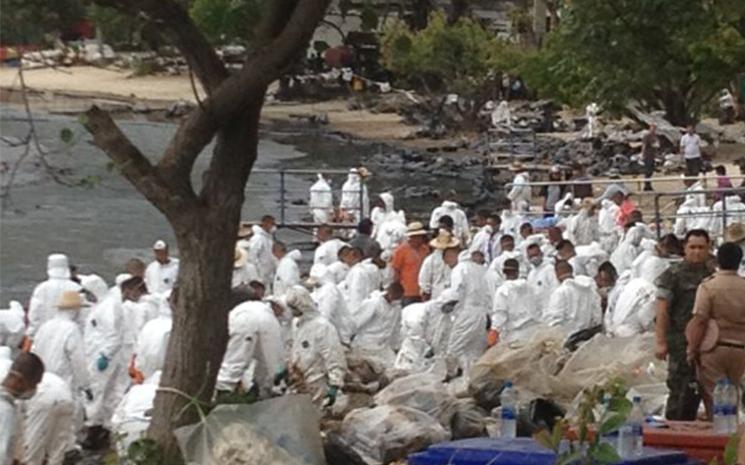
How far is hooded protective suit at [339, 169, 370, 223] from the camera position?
32125 mm

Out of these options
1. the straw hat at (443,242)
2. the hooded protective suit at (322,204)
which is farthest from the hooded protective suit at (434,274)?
the hooded protective suit at (322,204)

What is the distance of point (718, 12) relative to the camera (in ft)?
52.8

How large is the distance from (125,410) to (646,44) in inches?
305

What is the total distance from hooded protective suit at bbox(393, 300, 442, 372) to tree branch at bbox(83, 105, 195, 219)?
8.22 m

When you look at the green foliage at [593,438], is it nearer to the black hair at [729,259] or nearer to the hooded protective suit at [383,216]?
the black hair at [729,259]

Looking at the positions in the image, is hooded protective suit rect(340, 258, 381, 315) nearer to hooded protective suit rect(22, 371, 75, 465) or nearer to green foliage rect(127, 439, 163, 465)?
hooded protective suit rect(22, 371, 75, 465)

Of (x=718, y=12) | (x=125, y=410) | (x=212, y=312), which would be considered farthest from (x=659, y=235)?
(x=212, y=312)

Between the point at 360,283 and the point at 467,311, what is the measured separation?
208 cm

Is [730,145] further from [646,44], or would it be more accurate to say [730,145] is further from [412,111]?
[646,44]

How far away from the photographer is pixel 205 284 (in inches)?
393

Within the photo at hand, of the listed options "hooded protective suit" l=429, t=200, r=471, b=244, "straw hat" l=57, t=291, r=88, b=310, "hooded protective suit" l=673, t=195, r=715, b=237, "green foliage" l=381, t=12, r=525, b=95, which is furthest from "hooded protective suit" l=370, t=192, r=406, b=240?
"green foliage" l=381, t=12, r=525, b=95

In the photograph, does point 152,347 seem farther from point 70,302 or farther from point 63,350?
point 70,302

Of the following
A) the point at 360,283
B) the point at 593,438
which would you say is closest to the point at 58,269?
the point at 360,283

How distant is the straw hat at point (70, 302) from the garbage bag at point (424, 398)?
2.67 m
